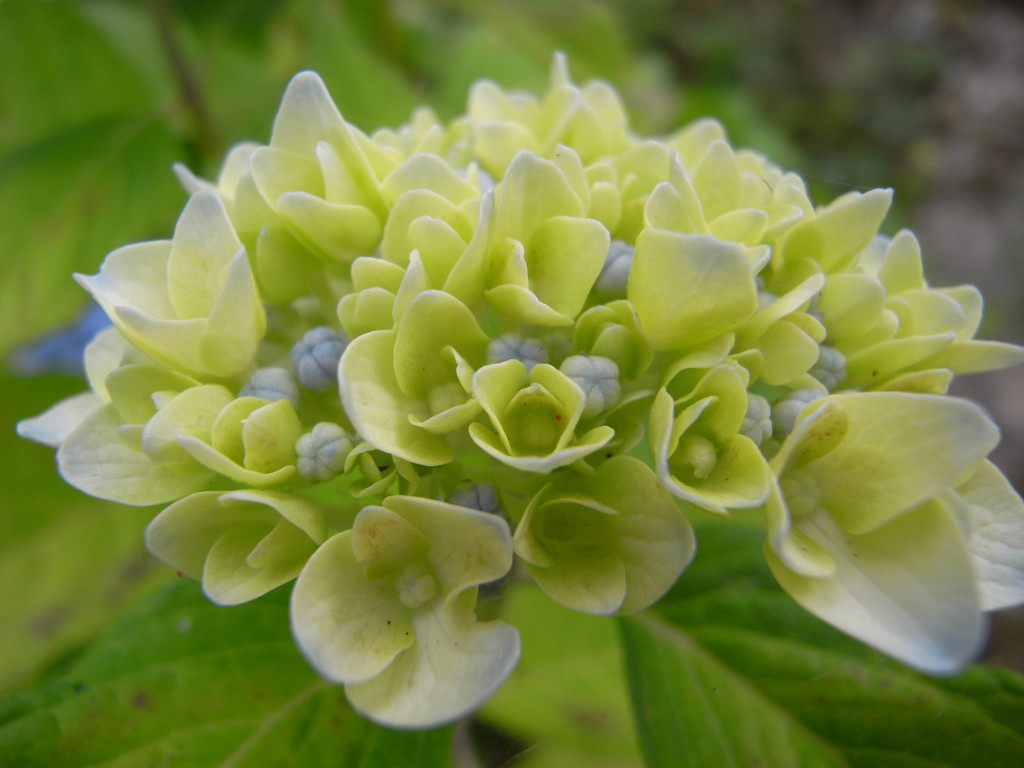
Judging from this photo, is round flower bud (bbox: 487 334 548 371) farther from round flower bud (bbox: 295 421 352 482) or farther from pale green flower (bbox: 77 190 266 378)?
pale green flower (bbox: 77 190 266 378)

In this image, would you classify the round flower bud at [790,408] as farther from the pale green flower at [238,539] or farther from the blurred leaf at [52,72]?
the blurred leaf at [52,72]

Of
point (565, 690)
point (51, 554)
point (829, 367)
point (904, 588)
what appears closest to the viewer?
point (904, 588)

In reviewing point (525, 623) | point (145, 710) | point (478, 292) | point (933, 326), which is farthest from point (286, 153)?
point (525, 623)

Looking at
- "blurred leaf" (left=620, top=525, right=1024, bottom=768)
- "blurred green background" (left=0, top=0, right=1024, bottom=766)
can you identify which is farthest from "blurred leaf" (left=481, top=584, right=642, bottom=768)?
"blurred leaf" (left=620, top=525, right=1024, bottom=768)

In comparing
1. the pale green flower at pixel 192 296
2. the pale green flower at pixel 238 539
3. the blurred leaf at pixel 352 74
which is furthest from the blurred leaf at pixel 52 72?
the pale green flower at pixel 238 539

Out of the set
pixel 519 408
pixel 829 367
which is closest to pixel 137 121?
pixel 519 408

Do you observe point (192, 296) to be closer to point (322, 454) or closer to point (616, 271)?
point (322, 454)
